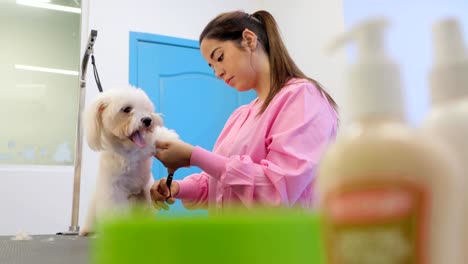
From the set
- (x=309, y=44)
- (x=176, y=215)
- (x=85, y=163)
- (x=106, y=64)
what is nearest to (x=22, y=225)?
(x=85, y=163)

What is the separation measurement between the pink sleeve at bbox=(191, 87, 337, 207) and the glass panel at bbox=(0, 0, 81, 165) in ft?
5.30

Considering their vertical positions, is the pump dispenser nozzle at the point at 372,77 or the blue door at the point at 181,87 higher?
the blue door at the point at 181,87

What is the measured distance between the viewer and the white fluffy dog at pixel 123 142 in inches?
53.6

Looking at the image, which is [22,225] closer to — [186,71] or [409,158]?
[186,71]

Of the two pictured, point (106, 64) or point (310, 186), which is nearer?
point (310, 186)

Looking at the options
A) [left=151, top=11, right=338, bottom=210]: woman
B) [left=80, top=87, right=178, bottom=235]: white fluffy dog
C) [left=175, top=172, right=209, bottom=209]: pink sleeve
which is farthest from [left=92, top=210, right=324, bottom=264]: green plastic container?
[left=80, top=87, right=178, bottom=235]: white fluffy dog

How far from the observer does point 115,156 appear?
55.3 inches

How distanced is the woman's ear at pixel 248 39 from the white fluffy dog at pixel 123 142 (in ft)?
1.19

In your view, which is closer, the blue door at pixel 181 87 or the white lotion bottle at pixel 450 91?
the white lotion bottle at pixel 450 91

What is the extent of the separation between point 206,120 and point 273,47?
1632mm

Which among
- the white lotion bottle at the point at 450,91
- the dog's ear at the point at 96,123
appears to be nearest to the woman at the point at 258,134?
the dog's ear at the point at 96,123

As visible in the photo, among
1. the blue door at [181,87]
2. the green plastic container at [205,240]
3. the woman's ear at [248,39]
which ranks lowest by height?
the green plastic container at [205,240]

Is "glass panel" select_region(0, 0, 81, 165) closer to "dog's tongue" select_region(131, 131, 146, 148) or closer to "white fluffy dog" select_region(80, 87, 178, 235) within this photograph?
"white fluffy dog" select_region(80, 87, 178, 235)

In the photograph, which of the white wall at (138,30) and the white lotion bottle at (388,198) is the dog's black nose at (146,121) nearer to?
the white wall at (138,30)
